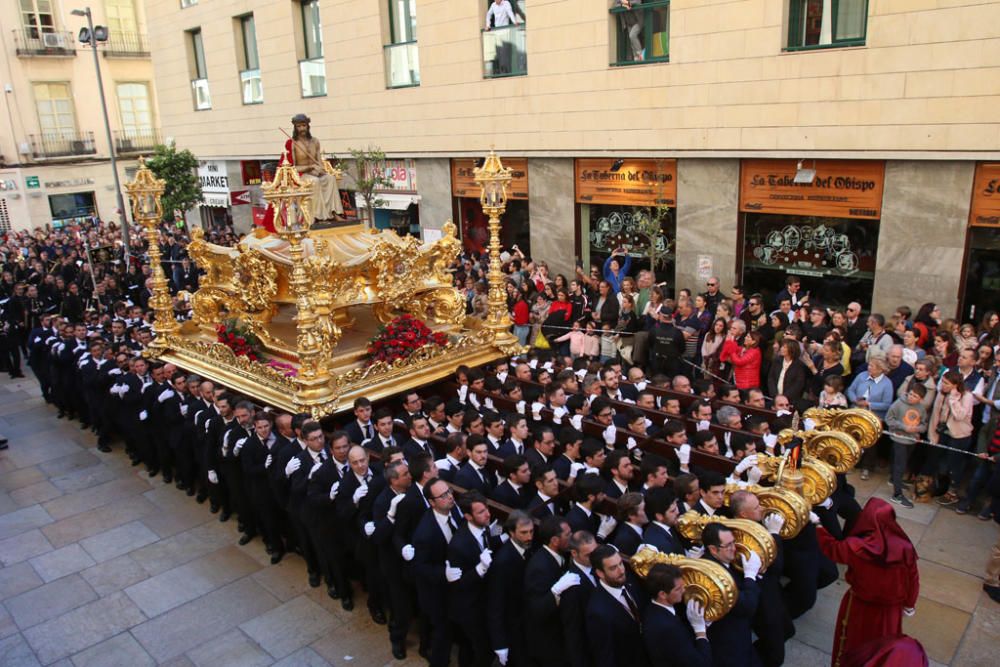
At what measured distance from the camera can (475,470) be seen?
6.96 metres

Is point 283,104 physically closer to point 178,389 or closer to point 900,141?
point 178,389

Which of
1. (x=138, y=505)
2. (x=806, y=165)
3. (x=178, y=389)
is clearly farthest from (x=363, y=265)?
(x=806, y=165)

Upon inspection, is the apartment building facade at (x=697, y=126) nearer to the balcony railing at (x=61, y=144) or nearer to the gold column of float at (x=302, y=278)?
the gold column of float at (x=302, y=278)

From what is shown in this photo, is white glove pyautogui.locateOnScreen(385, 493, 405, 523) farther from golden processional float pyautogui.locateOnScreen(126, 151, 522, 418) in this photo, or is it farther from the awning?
the awning

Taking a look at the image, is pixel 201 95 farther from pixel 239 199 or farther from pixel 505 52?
pixel 505 52

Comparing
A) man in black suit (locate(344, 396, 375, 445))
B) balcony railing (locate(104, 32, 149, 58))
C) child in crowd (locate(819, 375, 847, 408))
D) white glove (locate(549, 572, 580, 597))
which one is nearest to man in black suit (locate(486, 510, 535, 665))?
white glove (locate(549, 572, 580, 597))

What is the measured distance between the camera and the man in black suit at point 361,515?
6.64 m

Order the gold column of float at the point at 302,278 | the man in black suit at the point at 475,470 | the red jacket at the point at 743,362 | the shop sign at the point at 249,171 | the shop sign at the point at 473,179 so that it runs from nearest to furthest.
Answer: the man in black suit at the point at 475,470
the gold column of float at the point at 302,278
the red jacket at the point at 743,362
the shop sign at the point at 473,179
the shop sign at the point at 249,171

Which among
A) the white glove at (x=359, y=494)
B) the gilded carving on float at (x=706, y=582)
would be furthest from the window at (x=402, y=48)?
the gilded carving on float at (x=706, y=582)

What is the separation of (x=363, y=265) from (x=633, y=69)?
21.6ft

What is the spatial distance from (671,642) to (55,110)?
35.9 m

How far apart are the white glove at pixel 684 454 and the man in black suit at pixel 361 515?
9.03ft

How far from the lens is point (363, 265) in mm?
10133

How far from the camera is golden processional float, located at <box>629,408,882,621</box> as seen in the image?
4770 mm
